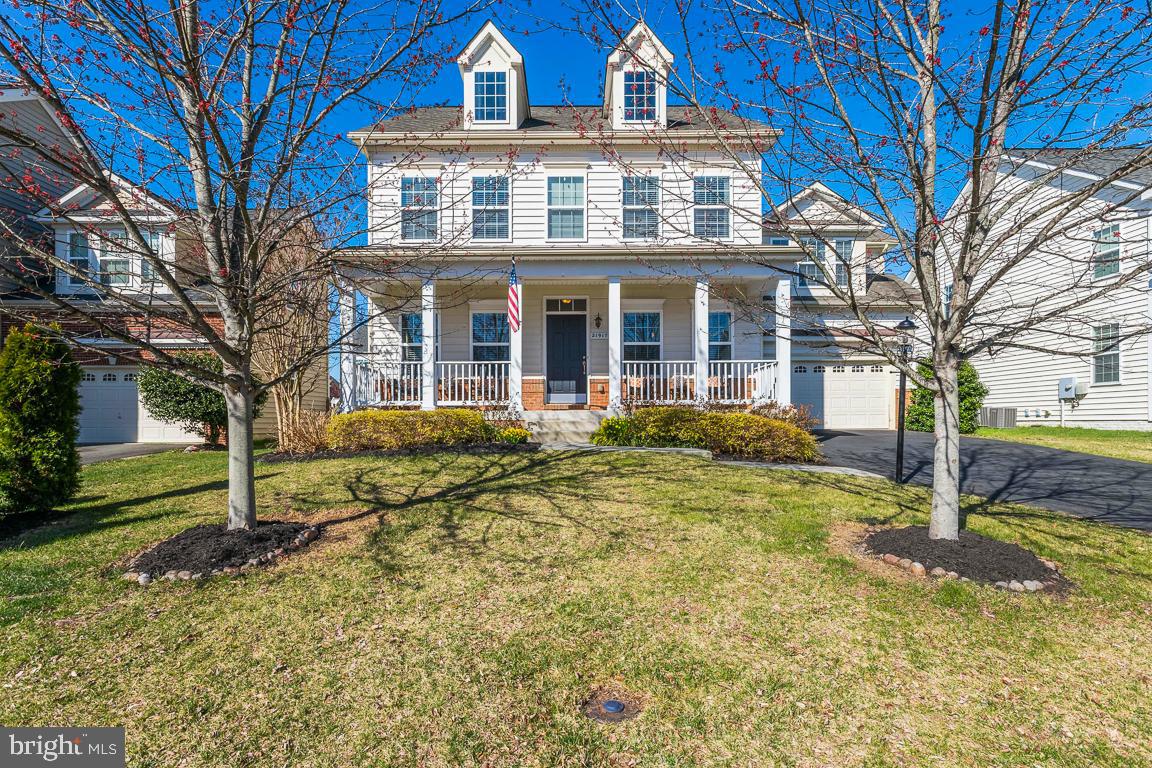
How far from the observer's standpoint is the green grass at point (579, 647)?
259cm

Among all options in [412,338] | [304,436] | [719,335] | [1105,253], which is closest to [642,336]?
[719,335]

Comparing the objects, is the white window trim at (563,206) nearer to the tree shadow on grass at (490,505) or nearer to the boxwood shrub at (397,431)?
Answer: the boxwood shrub at (397,431)

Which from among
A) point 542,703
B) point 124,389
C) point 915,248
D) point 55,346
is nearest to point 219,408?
point 124,389

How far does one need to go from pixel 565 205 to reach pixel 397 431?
6.45 metres

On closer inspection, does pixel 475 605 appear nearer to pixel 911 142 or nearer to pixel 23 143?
pixel 23 143

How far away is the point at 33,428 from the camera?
5.68 m

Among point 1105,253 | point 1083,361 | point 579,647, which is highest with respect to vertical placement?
point 1105,253

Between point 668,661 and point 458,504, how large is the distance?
3.35 meters

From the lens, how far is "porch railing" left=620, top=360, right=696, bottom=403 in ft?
37.5

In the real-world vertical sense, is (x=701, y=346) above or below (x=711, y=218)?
below

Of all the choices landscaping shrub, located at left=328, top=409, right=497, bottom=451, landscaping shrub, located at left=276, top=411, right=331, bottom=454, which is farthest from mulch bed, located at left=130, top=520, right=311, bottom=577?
landscaping shrub, located at left=276, top=411, right=331, bottom=454

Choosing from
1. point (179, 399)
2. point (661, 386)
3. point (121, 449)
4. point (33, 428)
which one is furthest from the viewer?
point (121, 449)

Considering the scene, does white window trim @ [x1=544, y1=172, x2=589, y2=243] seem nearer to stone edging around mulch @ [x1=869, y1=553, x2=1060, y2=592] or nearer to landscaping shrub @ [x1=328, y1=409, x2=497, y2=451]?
landscaping shrub @ [x1=328, y1=409, x2=497, y2=451]

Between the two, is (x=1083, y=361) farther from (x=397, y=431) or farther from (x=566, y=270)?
(x=397, y=431)
